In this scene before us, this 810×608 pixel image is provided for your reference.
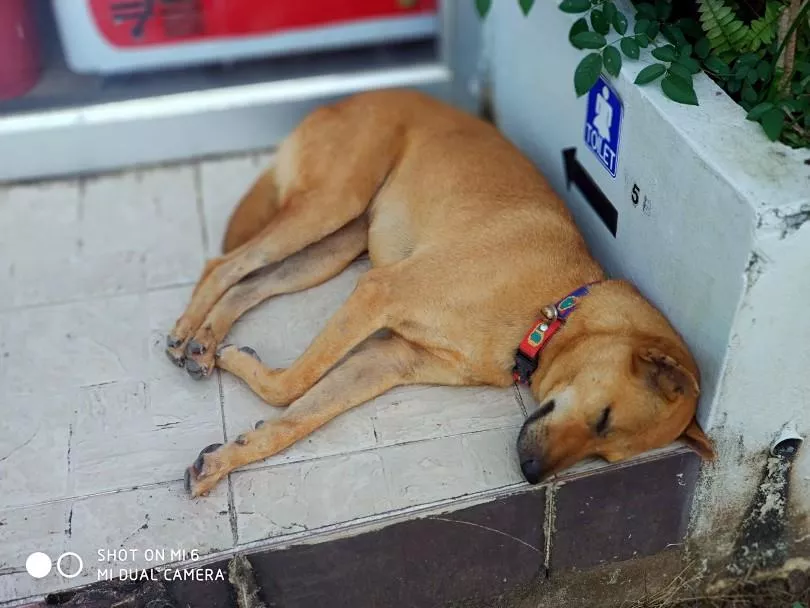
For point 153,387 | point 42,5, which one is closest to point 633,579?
point 153,387

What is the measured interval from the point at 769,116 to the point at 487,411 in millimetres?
1237

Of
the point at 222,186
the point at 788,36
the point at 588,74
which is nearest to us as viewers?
the point at 788,36

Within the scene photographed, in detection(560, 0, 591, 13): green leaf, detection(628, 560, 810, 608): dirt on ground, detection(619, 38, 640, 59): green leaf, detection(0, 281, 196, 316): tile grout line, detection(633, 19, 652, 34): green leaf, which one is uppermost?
detection(560, 0, 591, 13): green leaf

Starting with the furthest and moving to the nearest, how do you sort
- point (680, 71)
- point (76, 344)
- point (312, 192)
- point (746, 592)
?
point (312, 192) < point (76, 344) < point (746, 592) < point (680, 71)

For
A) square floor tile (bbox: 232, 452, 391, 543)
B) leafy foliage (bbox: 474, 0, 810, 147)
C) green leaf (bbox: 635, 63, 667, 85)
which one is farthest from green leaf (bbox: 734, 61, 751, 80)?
square floor tile (bbox: 232, 452, 391, 543)

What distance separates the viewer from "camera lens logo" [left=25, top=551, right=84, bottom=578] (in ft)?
8.23

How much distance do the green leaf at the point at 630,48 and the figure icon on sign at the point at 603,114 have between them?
0.22 m

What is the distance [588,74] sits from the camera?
2.82 metres

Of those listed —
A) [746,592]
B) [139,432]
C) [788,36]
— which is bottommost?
[746,592]

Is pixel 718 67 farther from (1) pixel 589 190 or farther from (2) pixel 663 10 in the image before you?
(1) pixel 589 190

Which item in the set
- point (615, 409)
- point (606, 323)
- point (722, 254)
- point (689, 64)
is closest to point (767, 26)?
point (689, 64)

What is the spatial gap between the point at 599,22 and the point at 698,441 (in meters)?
1.34

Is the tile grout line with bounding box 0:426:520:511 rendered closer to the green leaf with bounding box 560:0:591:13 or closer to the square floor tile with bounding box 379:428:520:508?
the square floor tile with bounding box 379:428:520:508

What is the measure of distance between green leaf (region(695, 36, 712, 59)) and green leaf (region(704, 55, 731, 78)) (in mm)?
32
